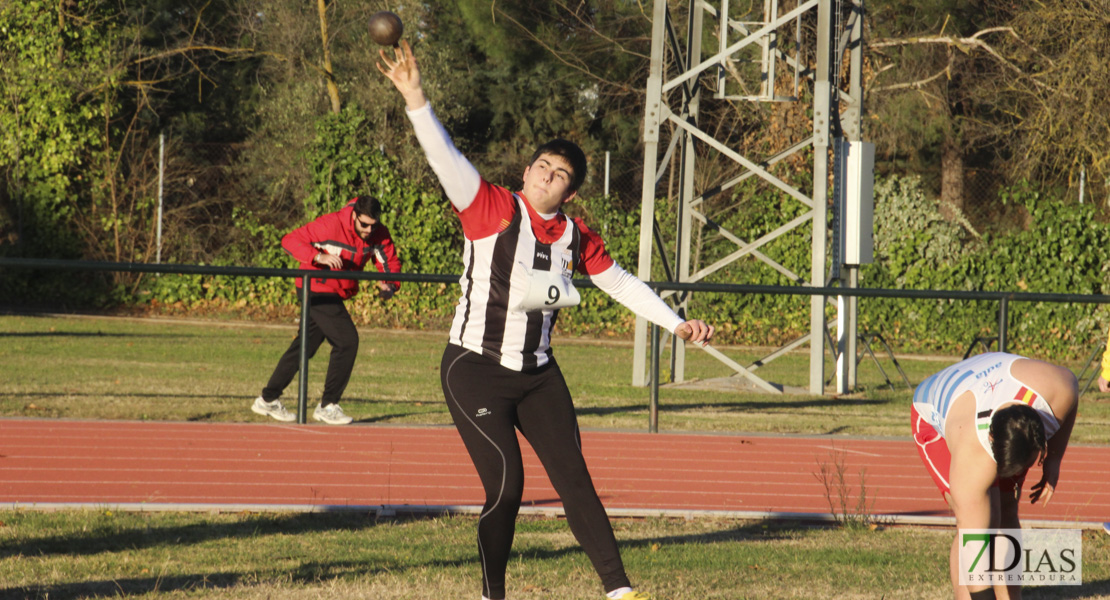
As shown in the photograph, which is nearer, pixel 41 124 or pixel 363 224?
pixel 363 224

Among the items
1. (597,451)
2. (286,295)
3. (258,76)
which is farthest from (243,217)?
(597,451)

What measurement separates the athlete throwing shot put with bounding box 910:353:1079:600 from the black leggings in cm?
126

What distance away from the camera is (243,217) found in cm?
2284

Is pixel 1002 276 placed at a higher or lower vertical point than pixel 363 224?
lower

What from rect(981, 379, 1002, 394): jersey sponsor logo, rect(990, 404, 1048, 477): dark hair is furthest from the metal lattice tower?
rect(990, 404, 1048, 477): dark hair

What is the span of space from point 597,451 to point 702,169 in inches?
590

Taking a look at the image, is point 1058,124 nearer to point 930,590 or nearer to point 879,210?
point 879,210

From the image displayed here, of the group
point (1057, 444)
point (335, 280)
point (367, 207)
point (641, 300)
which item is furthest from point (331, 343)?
point (1057, 444)

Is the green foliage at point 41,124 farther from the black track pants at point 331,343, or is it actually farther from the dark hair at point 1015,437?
the dark hair at point 1015,437

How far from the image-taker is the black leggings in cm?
462

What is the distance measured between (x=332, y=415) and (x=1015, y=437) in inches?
282

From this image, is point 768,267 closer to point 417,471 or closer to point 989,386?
point 417,471

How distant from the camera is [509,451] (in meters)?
4.63

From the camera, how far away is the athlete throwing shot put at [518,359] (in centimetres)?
456
